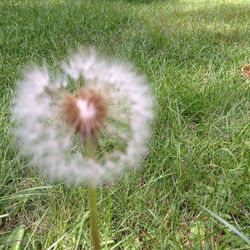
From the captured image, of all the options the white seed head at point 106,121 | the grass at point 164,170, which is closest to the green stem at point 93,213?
the white seed head at point 106,121

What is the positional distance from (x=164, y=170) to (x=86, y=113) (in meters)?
0.92

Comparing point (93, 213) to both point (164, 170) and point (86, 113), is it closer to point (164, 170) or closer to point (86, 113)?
point (86, 113)

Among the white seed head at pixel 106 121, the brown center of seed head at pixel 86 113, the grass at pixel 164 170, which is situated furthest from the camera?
the grass at pixel 164 170

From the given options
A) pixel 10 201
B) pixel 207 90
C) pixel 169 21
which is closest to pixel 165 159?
pixel 10 201

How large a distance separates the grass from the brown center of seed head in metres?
0.42

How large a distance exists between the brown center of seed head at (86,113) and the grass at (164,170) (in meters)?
0.42

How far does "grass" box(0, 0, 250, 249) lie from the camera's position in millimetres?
1021

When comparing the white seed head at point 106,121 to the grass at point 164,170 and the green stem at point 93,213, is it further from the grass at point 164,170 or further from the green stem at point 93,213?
the grass at point 164,170

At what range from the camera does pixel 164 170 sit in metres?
1.34

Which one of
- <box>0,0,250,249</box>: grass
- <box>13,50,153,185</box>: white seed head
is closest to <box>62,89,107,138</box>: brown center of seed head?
<box>13,50,153,185</box>: white seed head

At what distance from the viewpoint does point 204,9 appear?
496 cm

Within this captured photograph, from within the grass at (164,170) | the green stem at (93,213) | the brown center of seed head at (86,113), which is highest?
the brown center of seed head at (86,113)

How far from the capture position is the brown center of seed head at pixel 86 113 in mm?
484

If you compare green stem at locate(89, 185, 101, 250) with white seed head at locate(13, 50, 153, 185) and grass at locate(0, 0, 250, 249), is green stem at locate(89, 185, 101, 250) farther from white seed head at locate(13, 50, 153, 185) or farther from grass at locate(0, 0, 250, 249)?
grass at locate(0, 0, 250, 249)
